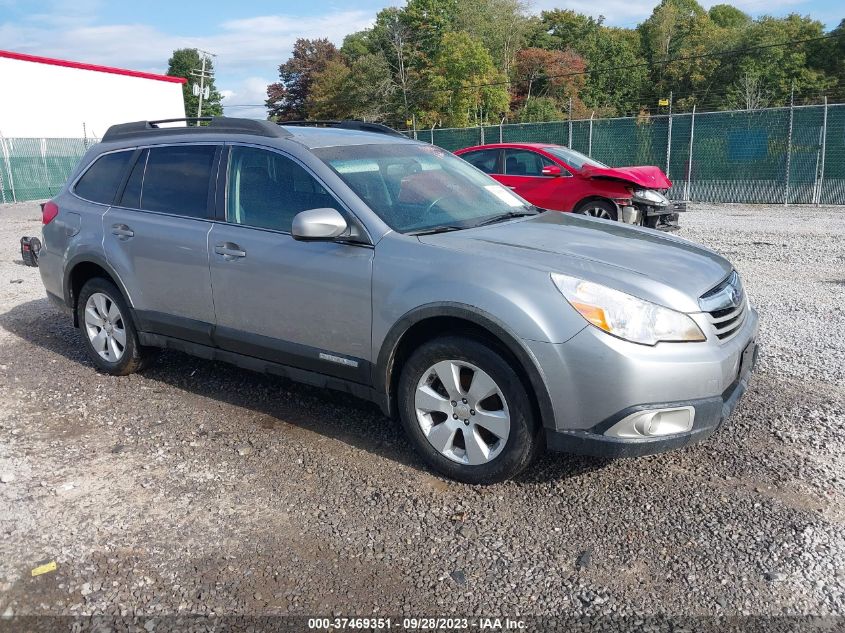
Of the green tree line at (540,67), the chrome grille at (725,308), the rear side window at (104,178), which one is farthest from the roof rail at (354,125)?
the green tree line at (540,67)

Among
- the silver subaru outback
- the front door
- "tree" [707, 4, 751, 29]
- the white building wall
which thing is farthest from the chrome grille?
"tree" [707, 4, 751, 29]

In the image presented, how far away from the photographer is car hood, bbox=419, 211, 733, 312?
334 cm

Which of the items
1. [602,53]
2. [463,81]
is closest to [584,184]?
[463,81]

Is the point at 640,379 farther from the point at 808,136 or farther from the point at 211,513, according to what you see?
the point at 808,136

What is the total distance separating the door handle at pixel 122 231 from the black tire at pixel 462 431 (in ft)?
8.19

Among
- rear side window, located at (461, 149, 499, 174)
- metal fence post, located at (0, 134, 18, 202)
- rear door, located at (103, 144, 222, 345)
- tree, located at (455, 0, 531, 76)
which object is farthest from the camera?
tree, located at (455, 0, 531, 76)

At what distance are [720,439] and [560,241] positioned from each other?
4.97 feet

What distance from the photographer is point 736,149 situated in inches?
693

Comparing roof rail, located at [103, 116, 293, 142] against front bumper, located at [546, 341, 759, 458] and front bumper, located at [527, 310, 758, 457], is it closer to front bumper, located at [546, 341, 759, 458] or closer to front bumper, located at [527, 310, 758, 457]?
front bumper, located at [527, 310, 758, 457]

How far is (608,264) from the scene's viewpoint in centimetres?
347

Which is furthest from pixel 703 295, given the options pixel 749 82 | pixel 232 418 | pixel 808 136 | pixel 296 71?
pixel 296 71

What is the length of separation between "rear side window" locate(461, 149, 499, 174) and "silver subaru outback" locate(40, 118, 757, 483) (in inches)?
287

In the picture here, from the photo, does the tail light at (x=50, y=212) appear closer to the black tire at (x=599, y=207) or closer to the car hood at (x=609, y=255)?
the car hood at (x=609, y=255)

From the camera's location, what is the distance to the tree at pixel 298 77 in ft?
279
